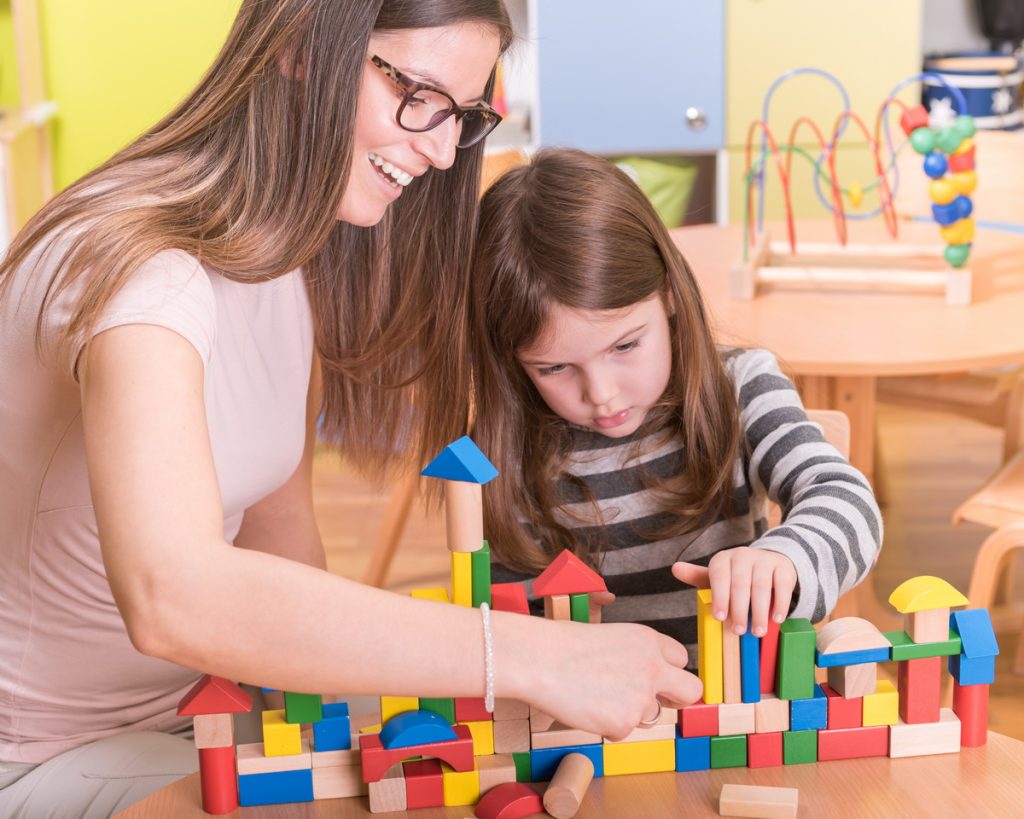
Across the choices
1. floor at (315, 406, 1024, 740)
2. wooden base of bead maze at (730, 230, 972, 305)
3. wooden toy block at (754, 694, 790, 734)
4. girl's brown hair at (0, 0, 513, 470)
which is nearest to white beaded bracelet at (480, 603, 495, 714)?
wooden toy block at (754, 694, 790, 734)

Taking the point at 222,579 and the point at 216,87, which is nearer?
the point at 222,579

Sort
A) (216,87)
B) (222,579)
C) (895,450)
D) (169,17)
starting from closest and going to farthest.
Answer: (222,579)
(216,87)
(895,450)
(169,17)

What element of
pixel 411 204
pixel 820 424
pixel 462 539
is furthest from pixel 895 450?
pixel 462 539

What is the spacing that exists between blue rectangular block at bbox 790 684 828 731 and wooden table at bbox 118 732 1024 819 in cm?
3

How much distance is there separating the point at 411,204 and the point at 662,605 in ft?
1.65

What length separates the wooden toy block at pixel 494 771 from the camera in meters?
0.89

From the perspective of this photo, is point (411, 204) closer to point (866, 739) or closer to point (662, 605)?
point (662, 605)

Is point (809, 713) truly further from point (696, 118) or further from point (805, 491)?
point (696, 118)

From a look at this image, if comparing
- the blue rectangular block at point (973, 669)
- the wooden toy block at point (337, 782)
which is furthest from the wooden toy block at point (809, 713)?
the wooden toy block at point (337, 782)

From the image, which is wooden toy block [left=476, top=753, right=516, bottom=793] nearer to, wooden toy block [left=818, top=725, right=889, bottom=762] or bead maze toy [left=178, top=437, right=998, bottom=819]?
bead maze toy [left=178, top=437, right=998, bottom=819]

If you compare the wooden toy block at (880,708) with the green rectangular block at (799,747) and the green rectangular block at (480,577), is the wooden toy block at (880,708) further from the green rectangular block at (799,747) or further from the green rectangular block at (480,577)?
the green rectangular block at (480,577)

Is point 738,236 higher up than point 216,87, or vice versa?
point 216,87

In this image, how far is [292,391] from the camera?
1.23m

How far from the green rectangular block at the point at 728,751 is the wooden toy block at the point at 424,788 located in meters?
0.20
